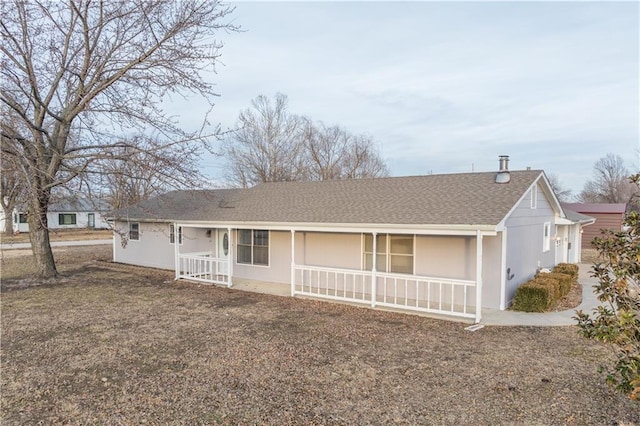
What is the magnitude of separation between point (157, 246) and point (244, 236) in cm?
502

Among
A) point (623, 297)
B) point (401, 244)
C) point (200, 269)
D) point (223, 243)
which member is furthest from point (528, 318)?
point (223, 243)

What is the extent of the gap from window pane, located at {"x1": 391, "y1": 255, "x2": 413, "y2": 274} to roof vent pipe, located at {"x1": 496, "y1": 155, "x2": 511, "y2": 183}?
10.3ft

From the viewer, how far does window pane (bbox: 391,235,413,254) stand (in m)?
10.5

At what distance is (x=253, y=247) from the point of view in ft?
44.5

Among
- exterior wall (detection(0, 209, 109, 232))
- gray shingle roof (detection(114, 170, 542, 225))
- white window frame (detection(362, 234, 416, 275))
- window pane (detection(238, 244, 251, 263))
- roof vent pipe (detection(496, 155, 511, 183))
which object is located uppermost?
roof vent pipe (detection(496, 155, 511, 183))

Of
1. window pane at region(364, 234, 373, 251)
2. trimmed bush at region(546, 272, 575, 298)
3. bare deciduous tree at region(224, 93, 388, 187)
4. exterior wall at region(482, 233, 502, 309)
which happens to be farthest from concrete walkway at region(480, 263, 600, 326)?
bare deciduous tree at region(224, 93, 388, 187)

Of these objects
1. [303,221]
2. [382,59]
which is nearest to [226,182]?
[382,59]

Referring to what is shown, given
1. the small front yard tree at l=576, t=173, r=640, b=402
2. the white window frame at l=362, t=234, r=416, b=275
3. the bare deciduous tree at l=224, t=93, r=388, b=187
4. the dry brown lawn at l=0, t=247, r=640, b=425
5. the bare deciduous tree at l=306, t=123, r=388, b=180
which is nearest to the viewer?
the small front yard tree at l=576, t=173, r=640, b=402

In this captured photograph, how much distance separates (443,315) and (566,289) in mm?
4428

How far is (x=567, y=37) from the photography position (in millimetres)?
10977

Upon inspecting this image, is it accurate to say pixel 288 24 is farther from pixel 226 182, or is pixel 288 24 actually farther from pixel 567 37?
pixel 226 182

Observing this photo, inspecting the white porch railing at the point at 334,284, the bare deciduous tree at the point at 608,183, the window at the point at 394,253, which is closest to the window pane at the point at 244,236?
the white porch railing at the point at 334,284

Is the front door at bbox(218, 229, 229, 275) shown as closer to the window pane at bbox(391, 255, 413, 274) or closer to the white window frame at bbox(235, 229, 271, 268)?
the white window frame at bbox(235, 229, 271, 268)

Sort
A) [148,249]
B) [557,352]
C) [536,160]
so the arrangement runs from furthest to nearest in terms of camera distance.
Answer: [536,160], [148,249], [557,352]
